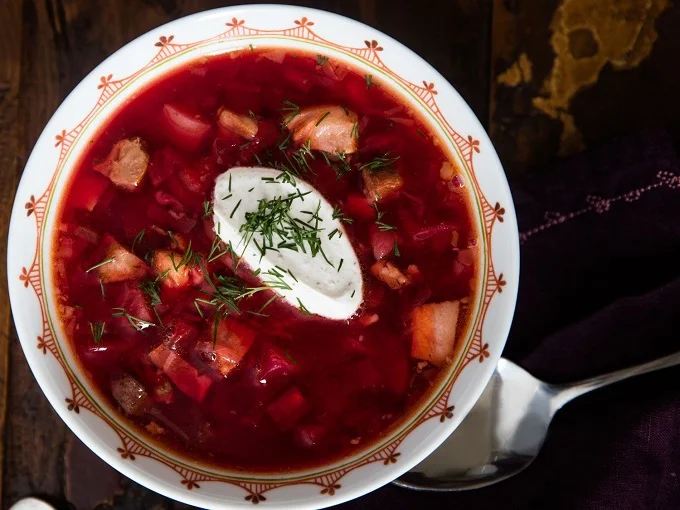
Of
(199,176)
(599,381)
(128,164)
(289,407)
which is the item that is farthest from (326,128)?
(599,381)

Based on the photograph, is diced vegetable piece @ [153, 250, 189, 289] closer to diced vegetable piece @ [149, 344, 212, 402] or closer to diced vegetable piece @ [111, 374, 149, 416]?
diced vegetable piece @ [149, 344, 212, 402]

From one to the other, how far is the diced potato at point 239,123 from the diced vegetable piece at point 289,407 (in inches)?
41.9

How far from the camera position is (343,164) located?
114 inches

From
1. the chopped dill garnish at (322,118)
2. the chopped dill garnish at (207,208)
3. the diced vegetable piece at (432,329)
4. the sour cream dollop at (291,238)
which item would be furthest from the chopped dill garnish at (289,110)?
the diced vegetable piece at (432,329)

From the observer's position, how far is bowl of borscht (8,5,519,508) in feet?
9.18

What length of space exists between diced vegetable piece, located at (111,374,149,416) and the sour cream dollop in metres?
0.66

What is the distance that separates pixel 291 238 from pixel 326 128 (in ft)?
1.54

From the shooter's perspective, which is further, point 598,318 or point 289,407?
point 598,318

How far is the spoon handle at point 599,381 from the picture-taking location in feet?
10.3

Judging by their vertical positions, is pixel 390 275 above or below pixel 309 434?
above

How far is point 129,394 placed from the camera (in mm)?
2793

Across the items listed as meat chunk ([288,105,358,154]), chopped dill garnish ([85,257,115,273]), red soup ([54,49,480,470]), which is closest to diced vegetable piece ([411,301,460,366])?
red soup ([54,49,480,470])

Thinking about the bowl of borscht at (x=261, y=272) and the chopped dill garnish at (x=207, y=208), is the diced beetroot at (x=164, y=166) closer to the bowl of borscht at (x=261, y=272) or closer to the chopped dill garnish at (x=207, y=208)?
the bowl of borscht at (x=261, y=272)

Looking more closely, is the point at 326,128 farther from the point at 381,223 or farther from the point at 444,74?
the point at 444,74
